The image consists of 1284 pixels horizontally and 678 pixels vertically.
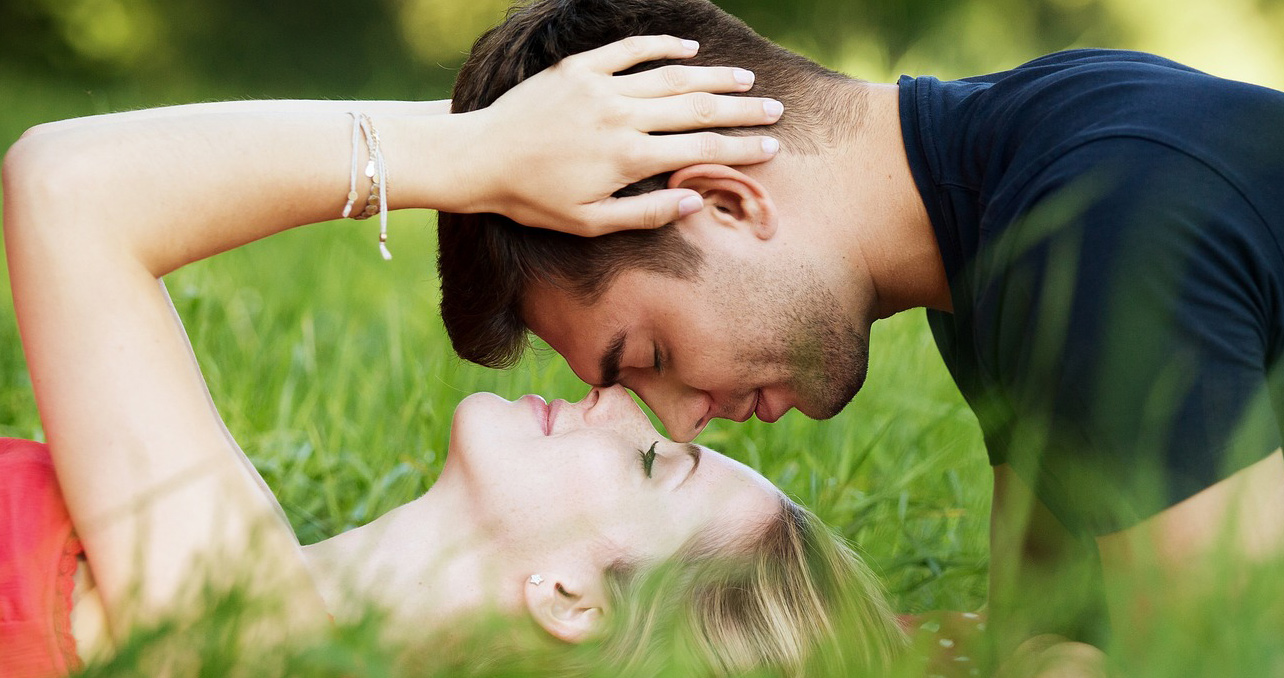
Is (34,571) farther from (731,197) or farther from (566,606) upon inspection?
(731,197)

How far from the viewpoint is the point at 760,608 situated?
7.16ft

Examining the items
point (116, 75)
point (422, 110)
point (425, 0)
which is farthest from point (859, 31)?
point (422, 110)

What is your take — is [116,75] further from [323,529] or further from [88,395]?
[88,395]

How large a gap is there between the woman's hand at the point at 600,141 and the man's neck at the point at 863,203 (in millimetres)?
113

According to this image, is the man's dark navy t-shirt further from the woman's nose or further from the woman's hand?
the woman's nose

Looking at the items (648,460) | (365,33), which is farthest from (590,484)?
(365,33)

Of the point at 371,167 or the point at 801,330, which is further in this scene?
the point at 801,330

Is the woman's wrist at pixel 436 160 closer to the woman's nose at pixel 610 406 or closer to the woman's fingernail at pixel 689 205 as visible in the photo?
the woman's fingernail at pixel 689 205

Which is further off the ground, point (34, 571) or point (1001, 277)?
point (1001, 277)

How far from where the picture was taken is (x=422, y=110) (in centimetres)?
274

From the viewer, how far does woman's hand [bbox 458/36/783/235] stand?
7.11 feet

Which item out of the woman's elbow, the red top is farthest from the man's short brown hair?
the red top

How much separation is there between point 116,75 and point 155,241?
398 inches

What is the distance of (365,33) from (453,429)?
10300mm
